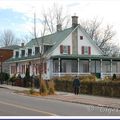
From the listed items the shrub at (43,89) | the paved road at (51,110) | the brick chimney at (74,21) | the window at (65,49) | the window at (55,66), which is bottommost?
the paved road at (51,110)

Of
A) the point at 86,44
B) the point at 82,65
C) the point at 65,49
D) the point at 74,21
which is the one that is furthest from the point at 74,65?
the point at 74,21

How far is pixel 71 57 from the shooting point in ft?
184

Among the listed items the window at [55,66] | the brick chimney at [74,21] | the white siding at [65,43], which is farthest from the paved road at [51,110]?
the brick chimney at [74,21]

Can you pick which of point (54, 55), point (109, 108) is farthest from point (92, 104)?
point (54, 55)

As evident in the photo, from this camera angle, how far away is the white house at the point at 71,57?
5703cm

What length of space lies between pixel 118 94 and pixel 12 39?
256 feet

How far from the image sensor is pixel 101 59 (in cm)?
5875

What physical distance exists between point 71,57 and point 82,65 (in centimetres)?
393

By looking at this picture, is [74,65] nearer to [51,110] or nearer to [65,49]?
[65,49]

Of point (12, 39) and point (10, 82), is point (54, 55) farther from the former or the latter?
point (12, 39)

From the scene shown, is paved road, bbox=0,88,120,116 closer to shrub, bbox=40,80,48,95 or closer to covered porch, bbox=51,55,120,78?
shrub, bbox=40,80,48,95

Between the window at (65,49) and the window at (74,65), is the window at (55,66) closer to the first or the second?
the window at (65,49)

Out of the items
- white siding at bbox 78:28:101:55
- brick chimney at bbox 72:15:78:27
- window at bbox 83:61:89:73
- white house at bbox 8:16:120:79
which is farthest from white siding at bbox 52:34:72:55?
window at bbox 83:61:89:73

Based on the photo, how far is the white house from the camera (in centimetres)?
5703
